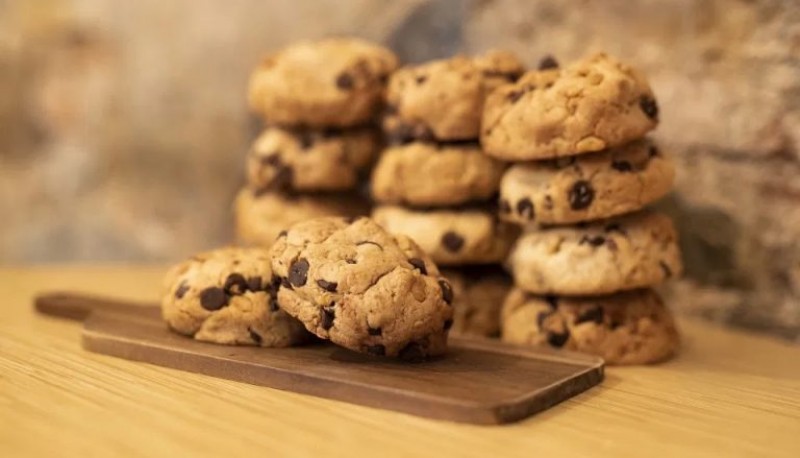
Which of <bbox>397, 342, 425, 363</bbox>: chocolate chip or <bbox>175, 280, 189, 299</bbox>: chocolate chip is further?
<bbox>175, 280, 189, 299</bbox>: chocolate chip

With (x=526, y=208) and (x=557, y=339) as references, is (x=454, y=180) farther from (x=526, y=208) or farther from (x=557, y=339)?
(x=557, y=339)

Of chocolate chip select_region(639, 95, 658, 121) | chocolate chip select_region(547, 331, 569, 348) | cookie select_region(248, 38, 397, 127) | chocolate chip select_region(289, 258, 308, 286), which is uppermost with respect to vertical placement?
cookie select_region(248, 38, 397, 127)

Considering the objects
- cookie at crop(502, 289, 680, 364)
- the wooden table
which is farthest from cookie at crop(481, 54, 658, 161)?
the wooden table

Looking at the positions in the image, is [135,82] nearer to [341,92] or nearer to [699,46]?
[341,92]

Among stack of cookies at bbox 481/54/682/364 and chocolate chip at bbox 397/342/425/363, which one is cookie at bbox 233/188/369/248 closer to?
stack of cookies at bbox 481/54/682/364

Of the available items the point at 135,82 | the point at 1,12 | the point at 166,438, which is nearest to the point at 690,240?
the point at 166,438

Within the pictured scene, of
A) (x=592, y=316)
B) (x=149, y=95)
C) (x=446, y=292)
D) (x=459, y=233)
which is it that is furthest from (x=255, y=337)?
(x=149, y=95)
